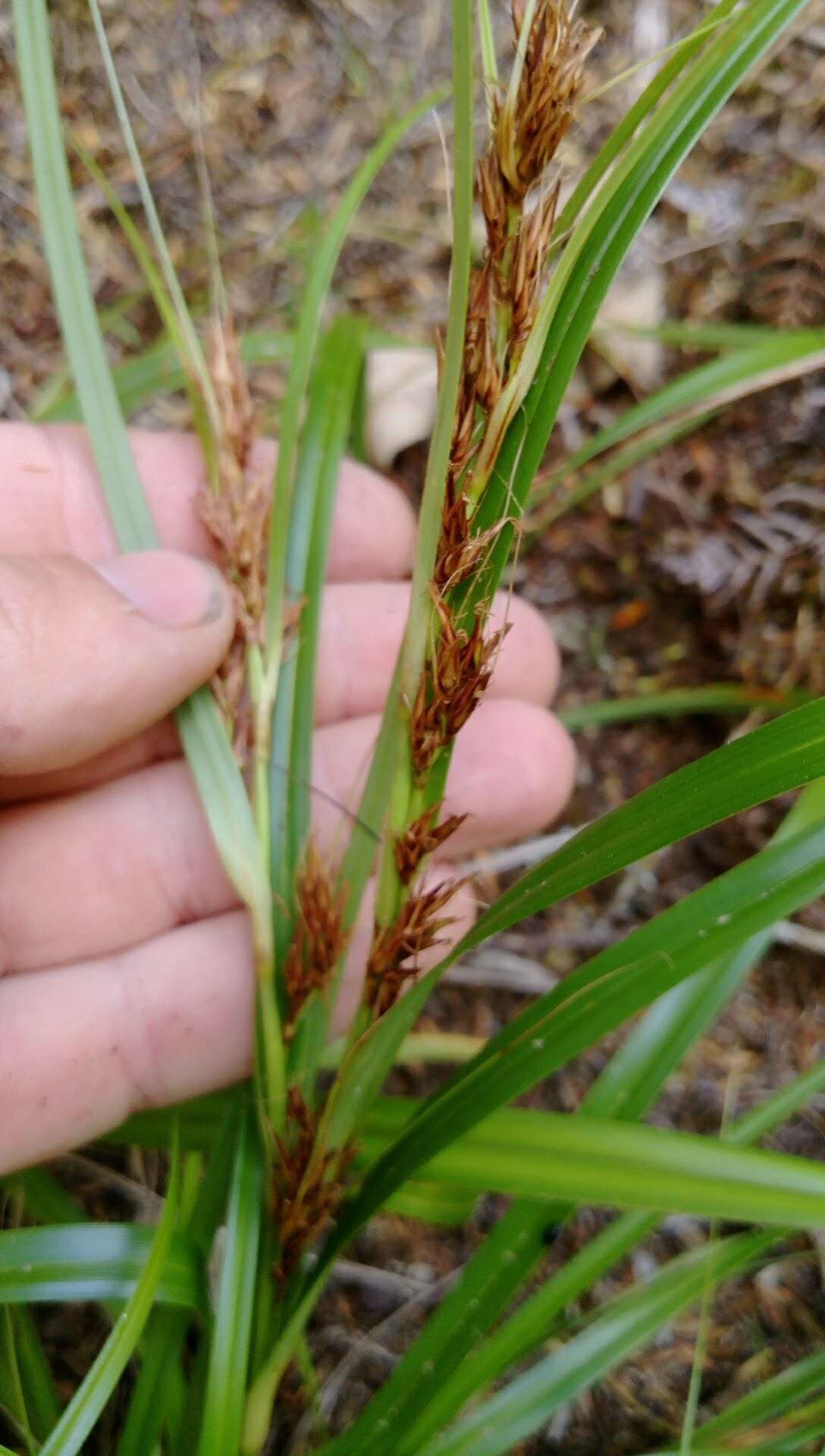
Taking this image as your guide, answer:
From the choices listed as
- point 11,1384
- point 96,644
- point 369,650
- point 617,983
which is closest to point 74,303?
point 96,644

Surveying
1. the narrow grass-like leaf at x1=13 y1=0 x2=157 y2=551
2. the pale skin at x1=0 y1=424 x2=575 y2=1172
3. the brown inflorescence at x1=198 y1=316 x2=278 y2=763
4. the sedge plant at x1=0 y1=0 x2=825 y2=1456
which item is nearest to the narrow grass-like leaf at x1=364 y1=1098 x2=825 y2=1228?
the sedge plant at x1=0 y1=0 x2=825 y2=1456

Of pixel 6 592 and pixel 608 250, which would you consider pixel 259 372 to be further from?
pixel 608 250

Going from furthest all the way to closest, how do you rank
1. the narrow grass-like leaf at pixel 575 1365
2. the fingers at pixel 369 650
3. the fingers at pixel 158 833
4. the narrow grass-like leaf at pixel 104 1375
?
the fingers at pixel 369 650
the fingers at pixel 158 833
the narrow grass-like leaf at pixel 575 1365
the narrow grass-like leaf at pixel 104 1375

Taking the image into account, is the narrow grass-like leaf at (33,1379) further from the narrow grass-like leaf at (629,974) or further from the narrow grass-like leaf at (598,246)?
the narrow grass-like leaf at (598,246)

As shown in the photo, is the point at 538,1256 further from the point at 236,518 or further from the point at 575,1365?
the point at 236,518

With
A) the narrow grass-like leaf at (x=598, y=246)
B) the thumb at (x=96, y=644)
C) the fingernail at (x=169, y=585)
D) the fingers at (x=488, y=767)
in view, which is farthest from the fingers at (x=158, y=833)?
the narrow grass-like leaf at (x=598, y=246)

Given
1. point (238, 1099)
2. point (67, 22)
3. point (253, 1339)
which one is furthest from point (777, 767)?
point (67, 22)

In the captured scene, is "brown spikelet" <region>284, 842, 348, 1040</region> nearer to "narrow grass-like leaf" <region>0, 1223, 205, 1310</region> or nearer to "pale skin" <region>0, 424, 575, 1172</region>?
"pale skin" <region>0, 424, 575, 1172</region>
